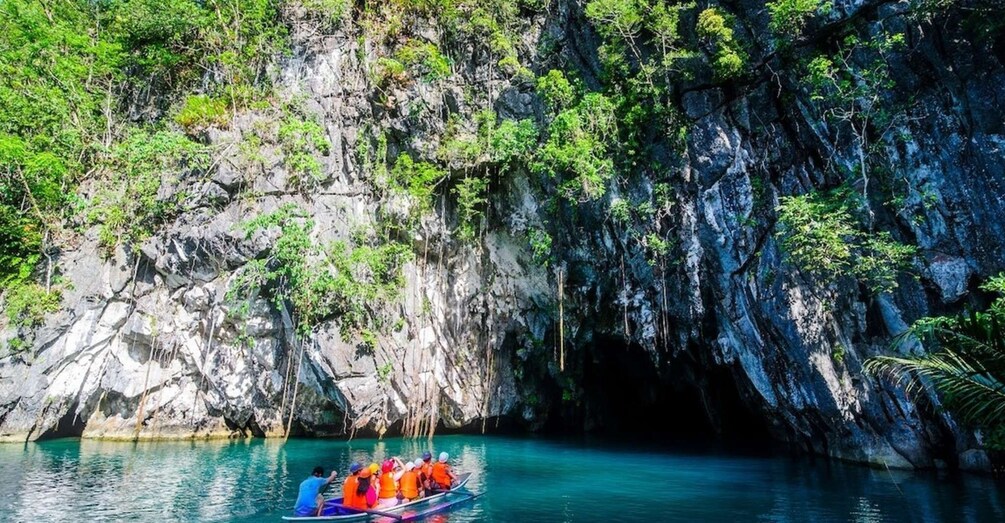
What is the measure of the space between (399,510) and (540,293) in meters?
11.7

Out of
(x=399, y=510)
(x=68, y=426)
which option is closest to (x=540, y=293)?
(x=399, y=510)

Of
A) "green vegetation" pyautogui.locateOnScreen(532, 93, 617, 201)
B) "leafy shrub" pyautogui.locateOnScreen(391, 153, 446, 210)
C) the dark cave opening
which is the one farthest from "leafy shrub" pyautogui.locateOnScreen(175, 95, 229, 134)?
"green vegetation" pyautogui.locateOnScreen(532, 93, 617, 201)

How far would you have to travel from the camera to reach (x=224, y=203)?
1997 cm

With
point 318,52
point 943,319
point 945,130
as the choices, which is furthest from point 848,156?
point 318,52

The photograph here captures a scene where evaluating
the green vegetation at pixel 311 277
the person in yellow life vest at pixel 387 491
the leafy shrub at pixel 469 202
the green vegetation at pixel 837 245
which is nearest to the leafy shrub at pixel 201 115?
the green vegetation at pixel 311 277

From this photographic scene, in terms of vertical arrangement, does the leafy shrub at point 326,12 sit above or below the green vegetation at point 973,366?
above

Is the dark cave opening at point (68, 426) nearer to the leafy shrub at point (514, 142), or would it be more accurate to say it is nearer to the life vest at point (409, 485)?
the life vest at point (409, 485)

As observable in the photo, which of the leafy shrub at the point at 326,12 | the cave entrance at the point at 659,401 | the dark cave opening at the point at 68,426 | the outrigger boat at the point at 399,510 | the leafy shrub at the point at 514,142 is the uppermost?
the leafy shrub at the point at 326,12

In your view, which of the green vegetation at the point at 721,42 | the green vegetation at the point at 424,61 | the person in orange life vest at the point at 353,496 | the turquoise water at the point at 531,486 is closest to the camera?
the person in orange life vest at the point at 353,496

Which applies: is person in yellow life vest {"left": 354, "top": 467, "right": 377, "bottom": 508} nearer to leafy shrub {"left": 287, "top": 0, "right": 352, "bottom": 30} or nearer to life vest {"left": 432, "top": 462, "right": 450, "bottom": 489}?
life vest {"left": 432, "top": 462, "right": 450, "bottom": 489}

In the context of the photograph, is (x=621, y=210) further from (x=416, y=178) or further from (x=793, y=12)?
(x=416, y=178)

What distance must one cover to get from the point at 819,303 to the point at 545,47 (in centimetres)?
1205

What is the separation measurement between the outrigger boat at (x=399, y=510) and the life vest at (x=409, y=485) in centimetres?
18

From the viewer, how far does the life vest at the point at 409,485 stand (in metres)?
10.2
